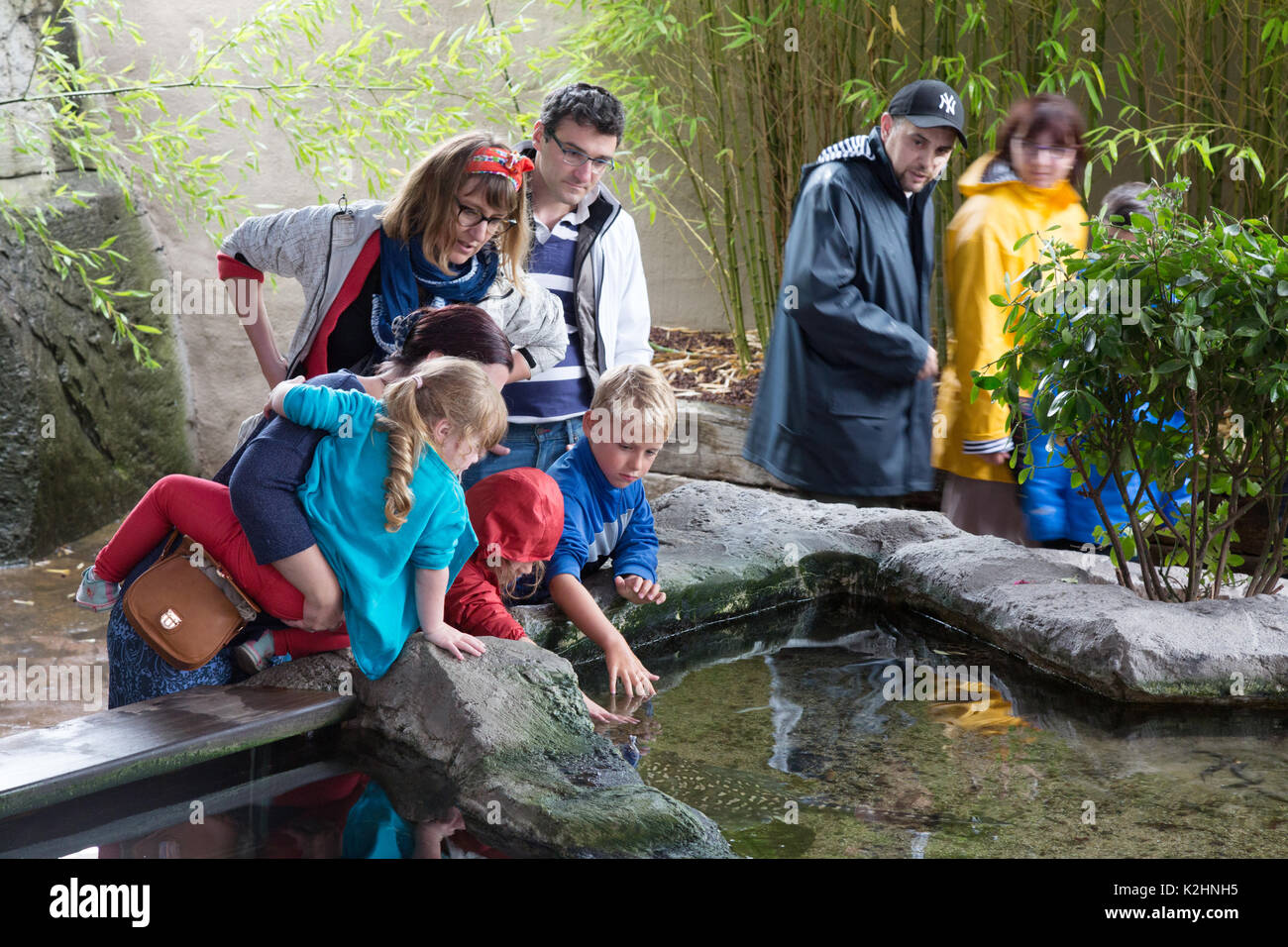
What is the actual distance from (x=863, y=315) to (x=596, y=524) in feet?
3.74

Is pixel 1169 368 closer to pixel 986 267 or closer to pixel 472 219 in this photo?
pixel 986 267

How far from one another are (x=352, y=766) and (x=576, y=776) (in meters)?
0.38

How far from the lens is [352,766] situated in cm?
203

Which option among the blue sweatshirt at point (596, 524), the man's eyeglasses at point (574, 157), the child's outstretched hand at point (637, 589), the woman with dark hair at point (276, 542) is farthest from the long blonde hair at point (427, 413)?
the man's eyeglasses at point (574, 157)

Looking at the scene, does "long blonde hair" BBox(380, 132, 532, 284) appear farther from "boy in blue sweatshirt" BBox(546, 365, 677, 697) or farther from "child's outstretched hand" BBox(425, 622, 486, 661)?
"child's outstretched hand" BBox(425, 622, 486, 661)

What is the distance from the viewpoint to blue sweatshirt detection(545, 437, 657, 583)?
8.63 ft

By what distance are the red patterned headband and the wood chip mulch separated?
2.64 metres

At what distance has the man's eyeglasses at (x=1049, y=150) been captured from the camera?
339 cm

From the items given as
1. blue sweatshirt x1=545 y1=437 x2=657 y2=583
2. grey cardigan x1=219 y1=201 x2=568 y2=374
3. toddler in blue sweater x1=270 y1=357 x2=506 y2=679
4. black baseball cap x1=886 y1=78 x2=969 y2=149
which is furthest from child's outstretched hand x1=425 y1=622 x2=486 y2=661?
black baseball cap x1=886 y1=78 x2=969 y2=149

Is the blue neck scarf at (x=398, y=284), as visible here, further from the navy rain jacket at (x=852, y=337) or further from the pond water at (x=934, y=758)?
the navy rain jacket at (x=852, y=337)

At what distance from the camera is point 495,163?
2.56 m

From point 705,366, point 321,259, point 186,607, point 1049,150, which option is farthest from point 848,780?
point 705,366

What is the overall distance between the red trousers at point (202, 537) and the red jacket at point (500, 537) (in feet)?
1.05

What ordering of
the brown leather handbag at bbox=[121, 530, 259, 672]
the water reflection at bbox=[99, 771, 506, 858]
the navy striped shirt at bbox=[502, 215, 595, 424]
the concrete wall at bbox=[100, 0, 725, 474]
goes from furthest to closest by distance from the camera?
the concrete wall at bbox=[100, 0, 725, 474] < the navy striped shirt at bbox=[502, 215, 595, 424] < the brown leather handbag at bbox=[121, 530, 259, 672] < the water reflection at bbox=[99, 771, 506, 858]
